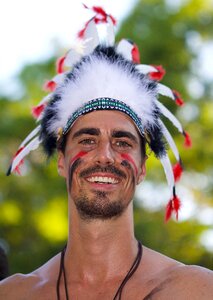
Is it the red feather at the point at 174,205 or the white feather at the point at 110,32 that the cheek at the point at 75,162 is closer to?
the red feather at the point at 174,205

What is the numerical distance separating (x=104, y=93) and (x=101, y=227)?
2.57 ft

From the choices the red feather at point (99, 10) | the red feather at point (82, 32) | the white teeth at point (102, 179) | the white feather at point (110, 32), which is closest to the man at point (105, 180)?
the white teeth at point (102, 179)

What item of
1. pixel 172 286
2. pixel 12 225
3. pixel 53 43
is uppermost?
pixel 172 286

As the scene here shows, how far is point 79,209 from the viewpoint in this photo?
4.37 meters

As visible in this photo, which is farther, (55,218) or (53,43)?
(53,43)

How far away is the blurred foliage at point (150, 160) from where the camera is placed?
13617mm

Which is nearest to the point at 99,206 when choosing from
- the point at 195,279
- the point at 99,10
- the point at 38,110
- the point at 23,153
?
the point at 195,279

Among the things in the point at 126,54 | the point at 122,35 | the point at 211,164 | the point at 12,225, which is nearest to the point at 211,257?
the point at 211,164

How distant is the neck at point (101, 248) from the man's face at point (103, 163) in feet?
0.33

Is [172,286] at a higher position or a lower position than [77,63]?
lower

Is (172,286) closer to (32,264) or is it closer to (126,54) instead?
(126,54)

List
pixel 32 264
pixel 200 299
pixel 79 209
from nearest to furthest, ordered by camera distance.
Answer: pixel 200 299 → pixel 79 209 → pixel 32 264

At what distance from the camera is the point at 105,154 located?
4316mm

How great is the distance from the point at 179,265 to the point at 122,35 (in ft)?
39.9
